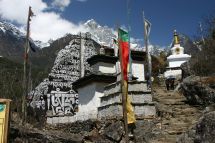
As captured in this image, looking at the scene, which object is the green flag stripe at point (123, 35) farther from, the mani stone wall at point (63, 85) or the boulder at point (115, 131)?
the mani stone wall at point (63, 85)

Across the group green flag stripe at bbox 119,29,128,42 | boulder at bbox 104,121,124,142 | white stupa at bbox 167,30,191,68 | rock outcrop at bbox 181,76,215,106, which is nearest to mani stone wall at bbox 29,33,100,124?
rock outcrop at bbox 181,76,215,106

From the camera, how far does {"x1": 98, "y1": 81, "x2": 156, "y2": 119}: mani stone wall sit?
2311 centimetres

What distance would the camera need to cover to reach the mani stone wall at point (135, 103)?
75.8 ft

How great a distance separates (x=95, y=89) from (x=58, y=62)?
35.3ft

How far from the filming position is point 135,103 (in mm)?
23234

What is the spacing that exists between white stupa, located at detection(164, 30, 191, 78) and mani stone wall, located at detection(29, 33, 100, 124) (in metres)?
12.1

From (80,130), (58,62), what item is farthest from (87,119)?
(58,62)

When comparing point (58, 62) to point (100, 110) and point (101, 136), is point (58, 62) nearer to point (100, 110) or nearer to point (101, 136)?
point (100, 110)

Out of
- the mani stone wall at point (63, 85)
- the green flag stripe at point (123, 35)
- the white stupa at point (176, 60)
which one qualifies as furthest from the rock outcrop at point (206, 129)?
the white stupa at point (176, 60)

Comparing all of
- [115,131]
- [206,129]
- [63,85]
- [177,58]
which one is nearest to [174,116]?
[115,131]

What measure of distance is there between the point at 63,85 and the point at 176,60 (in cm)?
1847

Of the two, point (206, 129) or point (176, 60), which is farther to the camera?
point (176, 60)

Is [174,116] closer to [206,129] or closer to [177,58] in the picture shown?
[206,129]

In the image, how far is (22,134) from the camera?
21.9 meters
